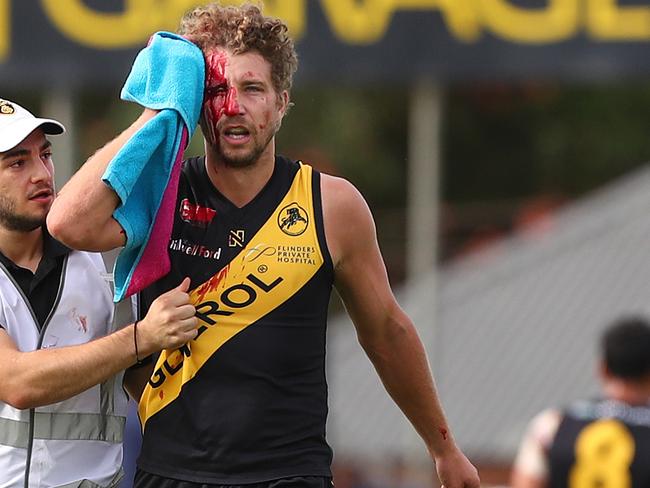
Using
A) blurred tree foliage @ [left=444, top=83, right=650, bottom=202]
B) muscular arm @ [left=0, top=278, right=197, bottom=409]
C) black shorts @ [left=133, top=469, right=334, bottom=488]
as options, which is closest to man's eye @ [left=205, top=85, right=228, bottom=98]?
muscular arm @ [left=0, top=278, right=197, bottom=409]

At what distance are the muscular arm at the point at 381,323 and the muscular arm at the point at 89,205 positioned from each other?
0.61m

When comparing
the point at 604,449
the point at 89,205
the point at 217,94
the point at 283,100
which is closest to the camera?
the point at 89,205

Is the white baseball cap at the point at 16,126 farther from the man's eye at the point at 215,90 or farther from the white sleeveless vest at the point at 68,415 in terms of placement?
the man's eye at the point at 215,90

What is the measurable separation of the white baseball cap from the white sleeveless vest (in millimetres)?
367

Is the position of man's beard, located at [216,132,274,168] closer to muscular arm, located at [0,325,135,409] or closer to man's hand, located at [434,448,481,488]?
muscular arm, located at [0,325,135,409]

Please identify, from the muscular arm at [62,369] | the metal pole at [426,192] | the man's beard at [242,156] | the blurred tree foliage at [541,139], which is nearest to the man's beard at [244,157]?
the man's beard at [242,156]

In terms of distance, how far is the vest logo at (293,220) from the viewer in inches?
160

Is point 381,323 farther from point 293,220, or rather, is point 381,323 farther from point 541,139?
point 541,139

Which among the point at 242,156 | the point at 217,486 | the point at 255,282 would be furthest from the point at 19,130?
the point at 217,486

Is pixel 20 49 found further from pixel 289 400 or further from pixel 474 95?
pixel 474 95

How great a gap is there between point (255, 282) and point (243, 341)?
166 millimetres

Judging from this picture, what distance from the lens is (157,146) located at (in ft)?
12.7

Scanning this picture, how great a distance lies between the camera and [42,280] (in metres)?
4.24

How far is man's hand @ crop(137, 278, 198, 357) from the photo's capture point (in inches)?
155
